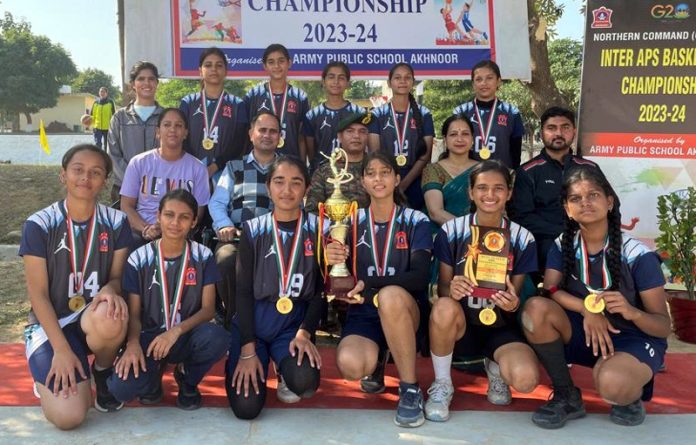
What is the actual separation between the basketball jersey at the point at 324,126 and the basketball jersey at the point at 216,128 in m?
0.55

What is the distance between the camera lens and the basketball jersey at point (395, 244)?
3.70 metres

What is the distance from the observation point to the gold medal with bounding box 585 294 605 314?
128 inches

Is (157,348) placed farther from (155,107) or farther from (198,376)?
(155,107)

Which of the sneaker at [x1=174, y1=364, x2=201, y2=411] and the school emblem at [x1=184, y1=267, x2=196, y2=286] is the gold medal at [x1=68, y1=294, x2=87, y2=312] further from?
the sneaker at [x1=174, y1=364, x2=201, y2=411]

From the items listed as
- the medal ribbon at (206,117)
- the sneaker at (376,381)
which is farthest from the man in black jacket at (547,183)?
the medal ribbon at (206,117)

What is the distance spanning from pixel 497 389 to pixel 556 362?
1.35ft

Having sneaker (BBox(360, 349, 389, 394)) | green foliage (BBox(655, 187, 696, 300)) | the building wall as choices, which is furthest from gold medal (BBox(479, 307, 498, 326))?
the building wall

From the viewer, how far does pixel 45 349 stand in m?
3.31

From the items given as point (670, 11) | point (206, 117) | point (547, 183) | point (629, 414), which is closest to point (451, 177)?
point (547, 183)

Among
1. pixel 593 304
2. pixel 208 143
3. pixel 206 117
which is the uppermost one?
pixel 206 117

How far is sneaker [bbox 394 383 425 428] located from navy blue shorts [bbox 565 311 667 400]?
0.88 meters

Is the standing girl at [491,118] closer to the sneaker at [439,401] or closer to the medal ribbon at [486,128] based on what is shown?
the medal ribbon at [486,128]

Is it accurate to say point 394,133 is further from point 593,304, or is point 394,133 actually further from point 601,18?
point 593,304

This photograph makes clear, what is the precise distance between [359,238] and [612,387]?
153cm
